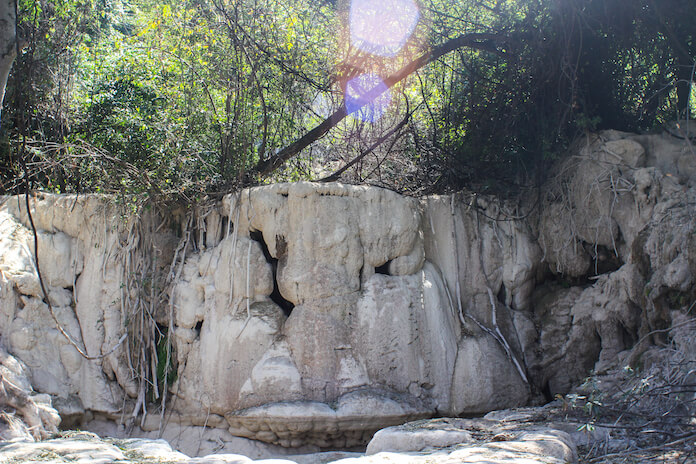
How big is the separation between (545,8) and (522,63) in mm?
619

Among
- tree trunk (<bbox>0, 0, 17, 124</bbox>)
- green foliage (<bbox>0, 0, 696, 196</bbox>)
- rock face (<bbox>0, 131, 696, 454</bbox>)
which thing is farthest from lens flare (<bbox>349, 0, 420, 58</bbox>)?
tree trunk (<bbox>0, 0, 17, 124</bbox>)

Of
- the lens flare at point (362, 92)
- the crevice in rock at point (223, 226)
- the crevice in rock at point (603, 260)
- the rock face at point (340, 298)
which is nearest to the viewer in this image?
the rock face at point (340, 298)

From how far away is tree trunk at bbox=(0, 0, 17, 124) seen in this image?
4297mm

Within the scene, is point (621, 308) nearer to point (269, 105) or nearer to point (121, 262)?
point (269, 105)

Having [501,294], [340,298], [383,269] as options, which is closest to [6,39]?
[340,298]

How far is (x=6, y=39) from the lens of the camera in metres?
4.31

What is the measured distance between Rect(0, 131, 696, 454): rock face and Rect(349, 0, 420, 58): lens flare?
6.29 ft

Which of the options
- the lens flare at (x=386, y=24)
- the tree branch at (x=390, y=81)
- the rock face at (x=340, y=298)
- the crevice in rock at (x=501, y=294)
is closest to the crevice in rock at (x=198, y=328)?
the rock face at (x=340, y=298)

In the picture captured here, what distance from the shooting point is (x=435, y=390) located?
7.18 m

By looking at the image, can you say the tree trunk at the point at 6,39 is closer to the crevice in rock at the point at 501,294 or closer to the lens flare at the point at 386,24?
the lens flare at the point at 386,24

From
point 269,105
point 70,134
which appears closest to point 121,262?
point 70,134

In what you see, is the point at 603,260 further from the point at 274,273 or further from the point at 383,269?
the point at 274,273

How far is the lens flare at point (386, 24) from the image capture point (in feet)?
27.5

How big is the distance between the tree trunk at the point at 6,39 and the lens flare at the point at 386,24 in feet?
15.5
